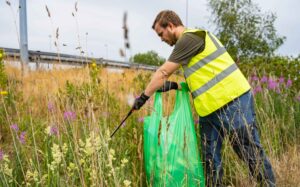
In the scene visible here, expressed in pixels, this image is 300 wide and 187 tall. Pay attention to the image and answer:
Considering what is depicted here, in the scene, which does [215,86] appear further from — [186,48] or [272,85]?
[272,85]

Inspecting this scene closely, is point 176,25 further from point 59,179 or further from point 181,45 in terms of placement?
point 59,179

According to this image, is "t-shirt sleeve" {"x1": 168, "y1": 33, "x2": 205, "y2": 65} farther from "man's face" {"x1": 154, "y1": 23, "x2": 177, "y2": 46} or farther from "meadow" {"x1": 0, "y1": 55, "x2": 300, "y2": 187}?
"meadow" {"x1": 0, "y1": 55, "x2": 300, "y2": 187}

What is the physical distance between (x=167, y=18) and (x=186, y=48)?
0.32m

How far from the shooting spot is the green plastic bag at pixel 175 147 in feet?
9.80

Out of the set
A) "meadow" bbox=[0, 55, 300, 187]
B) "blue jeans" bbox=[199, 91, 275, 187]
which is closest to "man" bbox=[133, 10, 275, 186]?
"blue jeans" bbox=[199, 91, 275, 187]

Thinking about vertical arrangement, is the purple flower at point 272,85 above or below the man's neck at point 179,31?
below

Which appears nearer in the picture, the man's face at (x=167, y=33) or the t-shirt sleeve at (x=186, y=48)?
the t-shirt sleeve at (x=186, y=48)

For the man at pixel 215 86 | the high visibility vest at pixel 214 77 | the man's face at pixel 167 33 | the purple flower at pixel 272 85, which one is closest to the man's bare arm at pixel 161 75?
the man at pixel 215 86

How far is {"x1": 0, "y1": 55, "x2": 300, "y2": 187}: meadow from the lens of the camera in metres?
2.15

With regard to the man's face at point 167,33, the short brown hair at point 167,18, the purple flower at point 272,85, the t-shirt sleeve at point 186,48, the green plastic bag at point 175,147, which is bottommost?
the green plastic bag at point 175,147

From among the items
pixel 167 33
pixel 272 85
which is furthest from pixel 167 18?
pixel 272 85

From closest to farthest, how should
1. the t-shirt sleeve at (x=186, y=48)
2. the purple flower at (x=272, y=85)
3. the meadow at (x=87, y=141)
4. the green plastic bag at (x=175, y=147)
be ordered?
1. the meadow at (x=87, y=141)
2. the t-shirt sleeve at (x=186, y=48)
3. the green plastic bag at (x=175, y=147)
4. the purple flower at (x=272, y=85)

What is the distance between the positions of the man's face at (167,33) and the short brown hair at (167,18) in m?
0.03

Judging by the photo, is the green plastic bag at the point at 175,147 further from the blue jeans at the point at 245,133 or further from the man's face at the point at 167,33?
the man's face at the point at 167,33
